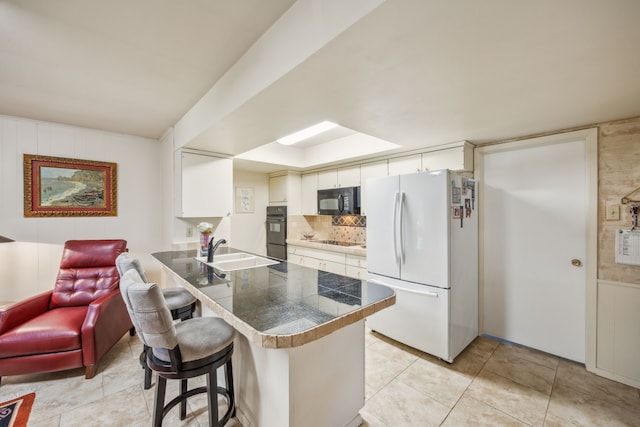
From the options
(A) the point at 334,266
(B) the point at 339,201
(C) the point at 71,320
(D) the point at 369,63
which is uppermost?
(D) the point at 369,63

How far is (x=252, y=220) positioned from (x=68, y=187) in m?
2.48

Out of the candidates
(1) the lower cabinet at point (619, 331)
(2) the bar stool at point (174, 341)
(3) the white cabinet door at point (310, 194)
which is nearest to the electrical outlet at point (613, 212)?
(1) the lower cabinet at point (619, 331)

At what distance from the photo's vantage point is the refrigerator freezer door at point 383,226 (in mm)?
2695

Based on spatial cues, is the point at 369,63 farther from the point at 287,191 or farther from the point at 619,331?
the point at 287,191

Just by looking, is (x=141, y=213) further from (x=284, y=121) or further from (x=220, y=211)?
(x=284, y=121)

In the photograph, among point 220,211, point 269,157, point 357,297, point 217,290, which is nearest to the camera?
point 357,297

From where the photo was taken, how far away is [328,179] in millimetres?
4242

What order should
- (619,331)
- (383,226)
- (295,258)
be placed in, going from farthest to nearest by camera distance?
1. (295,258)
2. (383,226)
3. (619,331)

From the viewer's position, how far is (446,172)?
234 centimetres

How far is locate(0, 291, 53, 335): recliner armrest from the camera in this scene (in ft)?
6.64

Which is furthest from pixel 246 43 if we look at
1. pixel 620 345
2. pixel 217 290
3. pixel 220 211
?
pixel 620 345

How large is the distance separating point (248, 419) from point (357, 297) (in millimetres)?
1014

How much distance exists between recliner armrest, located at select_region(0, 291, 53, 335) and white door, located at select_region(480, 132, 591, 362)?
4372 mm

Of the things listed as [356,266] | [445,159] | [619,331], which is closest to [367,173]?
[445,159]
